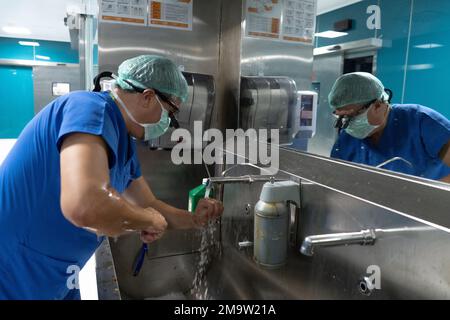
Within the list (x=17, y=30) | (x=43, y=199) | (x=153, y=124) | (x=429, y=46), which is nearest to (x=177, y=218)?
(x=153, y=124)

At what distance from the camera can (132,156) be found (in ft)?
3.92

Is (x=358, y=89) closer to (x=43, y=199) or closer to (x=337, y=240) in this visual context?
(x=337, y=240)

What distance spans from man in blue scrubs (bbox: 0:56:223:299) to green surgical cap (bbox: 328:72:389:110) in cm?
57

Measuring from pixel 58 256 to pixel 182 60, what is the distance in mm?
1180

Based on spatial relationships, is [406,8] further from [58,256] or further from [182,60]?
[58,256]

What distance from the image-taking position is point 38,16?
449cm

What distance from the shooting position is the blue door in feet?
19.3

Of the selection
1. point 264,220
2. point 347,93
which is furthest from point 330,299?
point 347,93

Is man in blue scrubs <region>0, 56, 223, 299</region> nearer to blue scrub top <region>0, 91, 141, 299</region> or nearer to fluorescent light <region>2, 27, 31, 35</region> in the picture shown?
blue scrub top <region>0, 91, 141, 299</region>

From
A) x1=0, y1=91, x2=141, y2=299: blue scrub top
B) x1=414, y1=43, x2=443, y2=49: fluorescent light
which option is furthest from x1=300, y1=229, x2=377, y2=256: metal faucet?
x1=414, y1=43, x2=443, y2=49: fluorescent light

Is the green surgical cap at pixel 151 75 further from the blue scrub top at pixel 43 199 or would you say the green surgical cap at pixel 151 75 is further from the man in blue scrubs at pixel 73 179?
the blue scrub top at pixel 43 199

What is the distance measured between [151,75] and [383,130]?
0.79 metres

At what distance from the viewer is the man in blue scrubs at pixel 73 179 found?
2.47 feet
